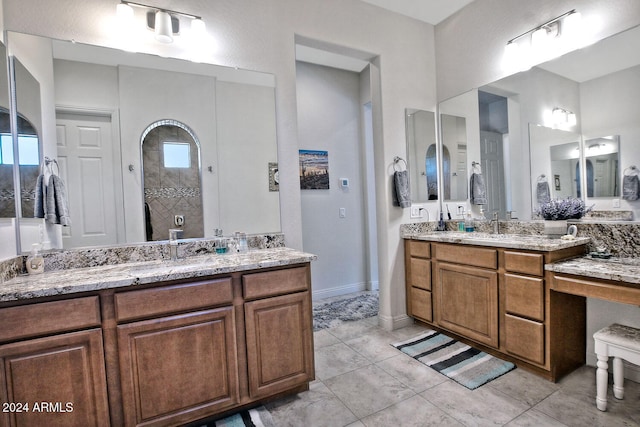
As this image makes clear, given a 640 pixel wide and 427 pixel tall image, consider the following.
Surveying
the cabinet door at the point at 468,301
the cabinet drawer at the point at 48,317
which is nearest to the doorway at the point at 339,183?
the cabinet door at the point at 468,301

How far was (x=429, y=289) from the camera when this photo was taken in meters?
2.74

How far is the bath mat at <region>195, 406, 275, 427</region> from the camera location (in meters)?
1.67

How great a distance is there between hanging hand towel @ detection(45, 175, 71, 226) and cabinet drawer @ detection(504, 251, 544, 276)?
2813mm

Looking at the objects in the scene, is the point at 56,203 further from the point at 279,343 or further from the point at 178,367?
the point at 279,343

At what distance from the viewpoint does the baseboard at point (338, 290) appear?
385cm

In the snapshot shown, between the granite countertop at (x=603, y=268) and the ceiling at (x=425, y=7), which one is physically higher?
the ceiling at (x=425, y=7)

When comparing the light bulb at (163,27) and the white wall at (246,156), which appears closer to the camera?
the light bulb at (163,27)

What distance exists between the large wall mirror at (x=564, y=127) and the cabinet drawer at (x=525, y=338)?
922mm

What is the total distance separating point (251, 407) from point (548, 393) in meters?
1.78

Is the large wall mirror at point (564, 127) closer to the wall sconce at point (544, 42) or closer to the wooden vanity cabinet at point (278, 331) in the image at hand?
the wall sconce at point (544, 42)

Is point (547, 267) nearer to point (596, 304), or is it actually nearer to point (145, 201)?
point (596, 304)

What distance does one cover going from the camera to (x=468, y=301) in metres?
2.41

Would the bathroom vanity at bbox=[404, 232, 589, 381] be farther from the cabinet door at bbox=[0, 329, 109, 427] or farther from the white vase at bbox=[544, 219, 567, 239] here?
the cabinet door at bbox=[0, 329, 109, 427]

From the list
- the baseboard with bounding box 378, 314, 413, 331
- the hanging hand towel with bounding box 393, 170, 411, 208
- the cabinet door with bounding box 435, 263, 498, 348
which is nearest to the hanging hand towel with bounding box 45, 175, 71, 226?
the hanging hand towel with bounding box 393, 170, 411, 208
